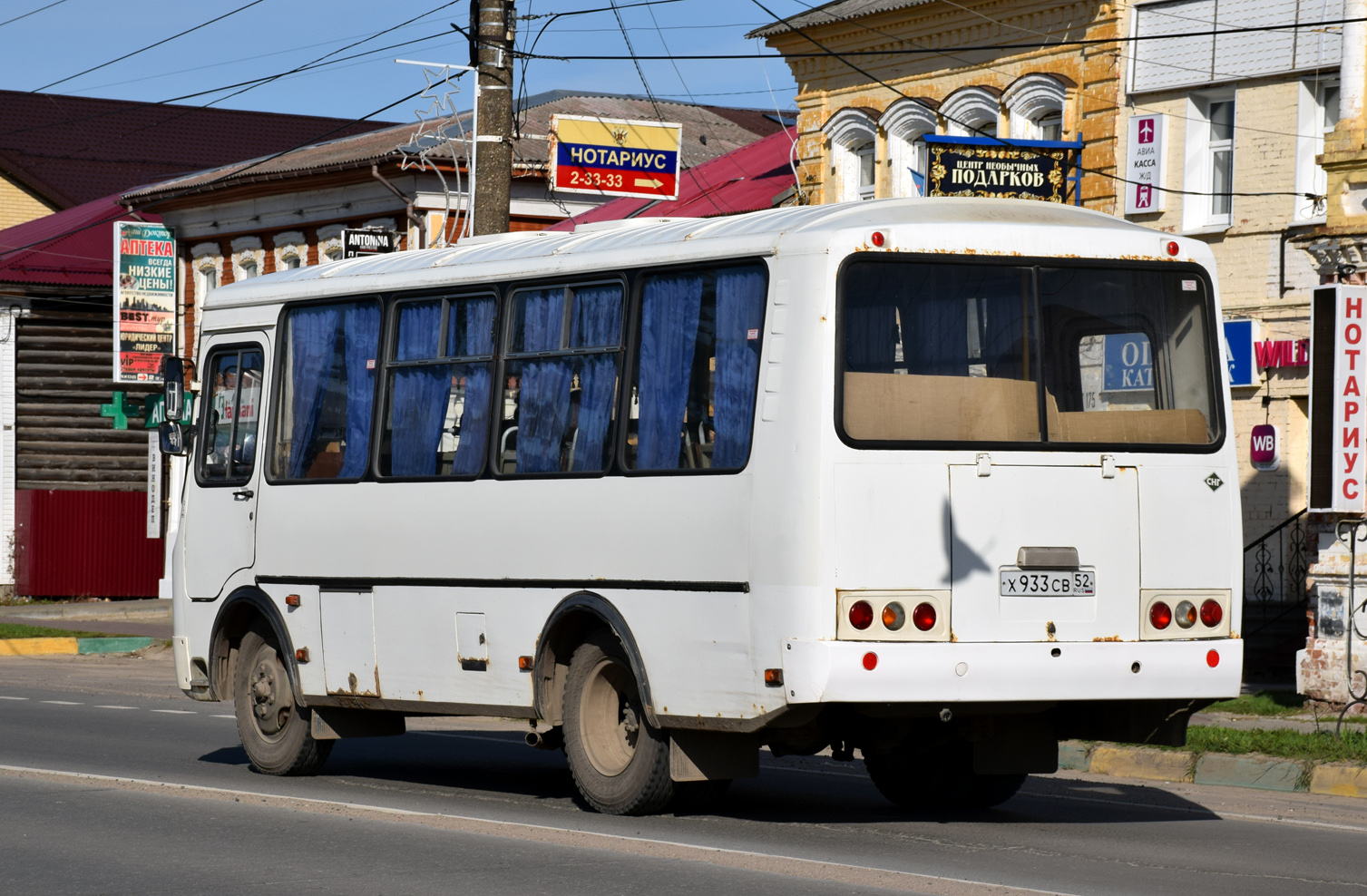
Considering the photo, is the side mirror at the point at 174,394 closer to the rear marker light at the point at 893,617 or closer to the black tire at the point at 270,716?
the black tire at the point at 270,716

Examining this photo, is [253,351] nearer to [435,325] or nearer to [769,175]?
[435,325]

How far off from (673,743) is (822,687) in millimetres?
1248

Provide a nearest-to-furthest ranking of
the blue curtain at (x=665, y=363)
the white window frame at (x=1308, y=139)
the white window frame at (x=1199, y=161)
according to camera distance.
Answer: the blue curtain at (x=665, y=363), the white window frame at (x=1308, y=139), the white window frame at (x=1199, y=161)

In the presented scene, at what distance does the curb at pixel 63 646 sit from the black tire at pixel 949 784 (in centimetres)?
1837

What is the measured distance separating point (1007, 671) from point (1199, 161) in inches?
566

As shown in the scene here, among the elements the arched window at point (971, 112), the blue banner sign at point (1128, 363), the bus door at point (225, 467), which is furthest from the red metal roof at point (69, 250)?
the blue banner sign at point (1128, 363)

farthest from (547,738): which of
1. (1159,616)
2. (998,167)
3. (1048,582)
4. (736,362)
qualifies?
(998,167)

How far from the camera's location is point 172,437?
13219 millimetres

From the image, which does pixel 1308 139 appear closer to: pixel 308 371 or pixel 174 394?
pixel 308 371

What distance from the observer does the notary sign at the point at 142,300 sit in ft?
123

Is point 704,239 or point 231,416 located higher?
point 704,239

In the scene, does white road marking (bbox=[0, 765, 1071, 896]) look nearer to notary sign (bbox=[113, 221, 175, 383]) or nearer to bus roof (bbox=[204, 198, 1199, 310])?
bus roof (bbox=[204, 198, 1199, 310])

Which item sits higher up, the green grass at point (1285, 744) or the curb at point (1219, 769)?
the green grass at point (1285, 744)

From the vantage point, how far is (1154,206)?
2281 centimetres
